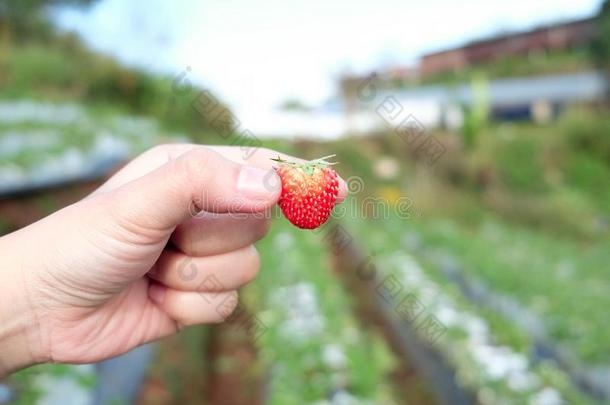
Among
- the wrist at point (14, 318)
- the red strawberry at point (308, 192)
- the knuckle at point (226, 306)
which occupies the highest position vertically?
the red strawberry at point (308, 192)

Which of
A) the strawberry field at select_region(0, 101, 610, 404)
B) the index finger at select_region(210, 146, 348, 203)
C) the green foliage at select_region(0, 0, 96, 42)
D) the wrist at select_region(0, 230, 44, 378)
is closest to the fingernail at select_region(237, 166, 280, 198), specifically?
the index finger at select_region(210, 146, 348, 203)

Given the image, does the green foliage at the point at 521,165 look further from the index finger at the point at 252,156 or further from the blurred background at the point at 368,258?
the index finger at the point at 252,156

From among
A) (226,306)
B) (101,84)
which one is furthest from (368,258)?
(101,84)

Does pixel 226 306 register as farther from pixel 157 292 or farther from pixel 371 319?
pixel 371 319

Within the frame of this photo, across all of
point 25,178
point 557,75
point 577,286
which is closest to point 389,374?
point 577,286

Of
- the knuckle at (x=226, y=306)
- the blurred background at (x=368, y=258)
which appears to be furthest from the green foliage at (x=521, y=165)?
the knuckle at (x=226, y=306)

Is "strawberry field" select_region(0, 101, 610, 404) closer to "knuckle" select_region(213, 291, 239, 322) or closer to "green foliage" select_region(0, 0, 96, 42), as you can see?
"knuckle" select_region(213, 291, 239, 322)
